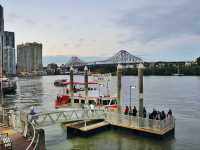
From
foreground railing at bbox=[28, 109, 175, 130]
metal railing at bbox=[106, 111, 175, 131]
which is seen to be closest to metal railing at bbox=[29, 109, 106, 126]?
foreground railing at bbox=[28, 109, 175, 130]

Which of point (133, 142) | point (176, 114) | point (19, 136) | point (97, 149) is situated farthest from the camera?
point (176, 114)

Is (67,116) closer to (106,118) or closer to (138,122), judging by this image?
(106,118)

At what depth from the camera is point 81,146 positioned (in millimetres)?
27938

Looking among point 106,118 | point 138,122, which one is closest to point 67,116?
point 106,118

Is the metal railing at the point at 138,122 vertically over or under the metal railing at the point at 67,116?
under

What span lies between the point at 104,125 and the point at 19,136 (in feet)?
42.1

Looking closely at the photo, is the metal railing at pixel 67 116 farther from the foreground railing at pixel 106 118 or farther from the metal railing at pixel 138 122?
the metal railing at pixel 138 122

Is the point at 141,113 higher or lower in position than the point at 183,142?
higher

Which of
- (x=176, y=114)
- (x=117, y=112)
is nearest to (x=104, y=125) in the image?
(x=117, y=112)

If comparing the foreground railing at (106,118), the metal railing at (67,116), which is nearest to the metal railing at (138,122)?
the foreground railing at (106,118)

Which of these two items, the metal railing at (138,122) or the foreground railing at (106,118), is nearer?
the foreground railing at (106,118)

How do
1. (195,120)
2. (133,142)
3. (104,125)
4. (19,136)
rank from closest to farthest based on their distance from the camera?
(19,136), (133,142), (104,125), (195,120)

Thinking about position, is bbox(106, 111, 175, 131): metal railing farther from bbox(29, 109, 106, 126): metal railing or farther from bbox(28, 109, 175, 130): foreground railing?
bbox(29, 109, 106, 126): metal railing

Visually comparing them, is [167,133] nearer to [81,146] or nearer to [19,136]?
[81,146]
